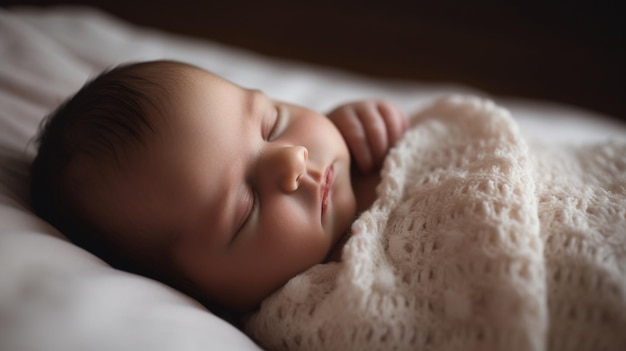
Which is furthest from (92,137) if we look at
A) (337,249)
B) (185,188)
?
(337,249)

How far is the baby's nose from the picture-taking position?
76 centimetres

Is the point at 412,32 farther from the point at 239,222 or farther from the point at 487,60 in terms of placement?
the point at 239,222

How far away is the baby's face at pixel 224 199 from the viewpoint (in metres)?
0.75

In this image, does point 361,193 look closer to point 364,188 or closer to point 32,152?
point 364,188

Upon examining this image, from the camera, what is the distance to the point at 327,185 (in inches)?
33.2

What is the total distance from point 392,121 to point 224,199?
1.53ft

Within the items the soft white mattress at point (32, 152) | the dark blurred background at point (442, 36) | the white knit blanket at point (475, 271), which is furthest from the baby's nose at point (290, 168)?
the dark blurred background at point (442, 36)

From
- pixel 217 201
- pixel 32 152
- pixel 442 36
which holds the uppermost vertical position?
pixel 442 36

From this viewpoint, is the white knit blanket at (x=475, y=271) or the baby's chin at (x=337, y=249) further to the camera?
the baby's chin at (x=337, y=249)

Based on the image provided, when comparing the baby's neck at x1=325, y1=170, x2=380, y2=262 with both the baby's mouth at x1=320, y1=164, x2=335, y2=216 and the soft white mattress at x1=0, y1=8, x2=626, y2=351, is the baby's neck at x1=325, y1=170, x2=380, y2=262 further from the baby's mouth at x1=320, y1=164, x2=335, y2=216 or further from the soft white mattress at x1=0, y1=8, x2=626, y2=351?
the soft white mattress at x1=0, y1=8, x2=626, y2=351

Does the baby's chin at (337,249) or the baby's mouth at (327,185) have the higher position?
the baby's mouth at (327,185)

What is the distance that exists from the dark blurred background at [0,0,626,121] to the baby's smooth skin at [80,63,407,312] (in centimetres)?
157

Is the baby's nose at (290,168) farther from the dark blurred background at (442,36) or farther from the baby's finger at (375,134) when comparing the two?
the dark blurred background at (442,36)

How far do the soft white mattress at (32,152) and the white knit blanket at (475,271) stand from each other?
0.13 meters
